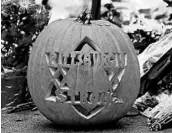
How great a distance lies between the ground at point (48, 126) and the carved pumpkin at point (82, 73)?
0.09 meters

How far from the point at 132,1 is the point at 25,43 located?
5.68ft

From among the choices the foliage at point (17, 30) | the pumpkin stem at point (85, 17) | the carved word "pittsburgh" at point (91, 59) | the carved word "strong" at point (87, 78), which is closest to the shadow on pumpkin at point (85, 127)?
the carved word "strong" at point (87, 78)

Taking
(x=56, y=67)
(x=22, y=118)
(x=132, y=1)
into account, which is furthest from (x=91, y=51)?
(x=132, y=1)

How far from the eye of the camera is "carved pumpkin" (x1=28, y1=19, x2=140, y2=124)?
3.89 meters

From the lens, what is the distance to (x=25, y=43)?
538cm

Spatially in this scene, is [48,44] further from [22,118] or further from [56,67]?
[22,118]

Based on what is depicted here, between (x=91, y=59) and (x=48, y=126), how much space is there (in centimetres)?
76

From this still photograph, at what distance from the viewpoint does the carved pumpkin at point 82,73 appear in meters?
3.89

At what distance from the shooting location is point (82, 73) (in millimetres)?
3875

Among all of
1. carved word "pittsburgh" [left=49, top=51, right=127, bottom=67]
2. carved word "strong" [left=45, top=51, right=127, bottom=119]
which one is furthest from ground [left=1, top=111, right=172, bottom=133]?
carved word "pittsburgh" [left=49, top=51, right=127, bottom=67]

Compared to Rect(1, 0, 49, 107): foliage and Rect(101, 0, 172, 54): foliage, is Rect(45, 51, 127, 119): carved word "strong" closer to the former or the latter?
Rect(1, 0, 49, 107): foliage

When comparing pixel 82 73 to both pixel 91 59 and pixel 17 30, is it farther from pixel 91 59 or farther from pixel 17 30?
pixel 17 30

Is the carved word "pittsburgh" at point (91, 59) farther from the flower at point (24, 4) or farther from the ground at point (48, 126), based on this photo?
the flower at point (24, 4)

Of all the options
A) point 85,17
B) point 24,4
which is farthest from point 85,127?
point 24,4
